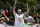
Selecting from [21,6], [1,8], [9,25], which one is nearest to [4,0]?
[1,8]

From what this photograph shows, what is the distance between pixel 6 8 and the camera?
12.8 meters

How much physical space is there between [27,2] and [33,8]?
684 mm

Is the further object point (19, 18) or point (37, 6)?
point (37, 6)

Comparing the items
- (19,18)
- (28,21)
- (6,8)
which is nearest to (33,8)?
(6,8)

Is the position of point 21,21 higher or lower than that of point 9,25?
higher

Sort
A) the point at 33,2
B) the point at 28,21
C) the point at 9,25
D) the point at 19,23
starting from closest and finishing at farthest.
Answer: the point at 19,23 → the point at 28,21 → the point at 9,25 → the point at 33,2

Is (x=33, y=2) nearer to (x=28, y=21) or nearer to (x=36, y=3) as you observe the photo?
(x=36, y=3)

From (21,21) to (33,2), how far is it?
6.82 m

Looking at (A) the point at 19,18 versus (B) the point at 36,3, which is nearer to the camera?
(A) the point at 19,18

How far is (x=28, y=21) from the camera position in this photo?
6742 mm

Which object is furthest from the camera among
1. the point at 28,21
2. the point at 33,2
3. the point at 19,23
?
the point at 33,2

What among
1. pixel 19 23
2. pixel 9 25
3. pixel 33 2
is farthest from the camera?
pixel 33 2

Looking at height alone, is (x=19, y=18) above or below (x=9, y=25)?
above

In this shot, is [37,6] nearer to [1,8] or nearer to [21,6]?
[21,6]
